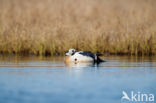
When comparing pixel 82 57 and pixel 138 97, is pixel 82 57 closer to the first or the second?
pixel 82 57

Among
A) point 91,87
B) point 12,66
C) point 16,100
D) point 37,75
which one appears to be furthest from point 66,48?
point 16,100

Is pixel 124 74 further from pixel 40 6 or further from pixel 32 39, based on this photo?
pixel 40 6

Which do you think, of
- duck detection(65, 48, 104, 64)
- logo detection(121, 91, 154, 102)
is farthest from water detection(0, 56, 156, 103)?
duck detection(65, 48, 104, 64)

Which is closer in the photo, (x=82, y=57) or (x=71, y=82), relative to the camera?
(x=71, y=82)

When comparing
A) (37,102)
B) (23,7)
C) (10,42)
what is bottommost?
(37,102)

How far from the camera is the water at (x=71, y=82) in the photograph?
9656mm

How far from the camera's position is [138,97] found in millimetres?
9750

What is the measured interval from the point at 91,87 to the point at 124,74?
95.2 inches

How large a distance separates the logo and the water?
4.2 inches

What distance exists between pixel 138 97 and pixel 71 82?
88.5 inches

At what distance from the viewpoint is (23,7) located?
41812 mm

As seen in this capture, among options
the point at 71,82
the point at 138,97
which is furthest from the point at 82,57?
the point at 138,97

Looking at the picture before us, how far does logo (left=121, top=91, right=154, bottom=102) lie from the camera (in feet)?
31.4

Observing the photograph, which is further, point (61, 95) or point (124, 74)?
point (124, 74)
